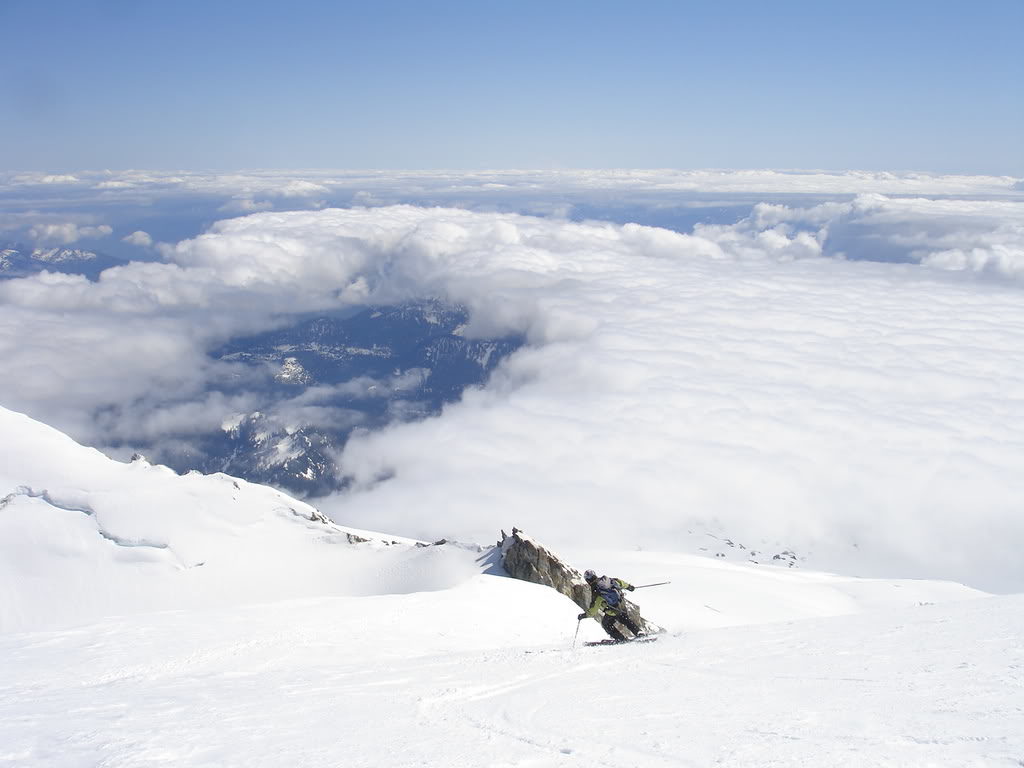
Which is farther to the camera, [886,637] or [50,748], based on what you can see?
[886,637]

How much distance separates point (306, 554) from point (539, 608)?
2344cm

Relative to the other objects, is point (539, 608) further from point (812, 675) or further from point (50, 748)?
point (50, 748)

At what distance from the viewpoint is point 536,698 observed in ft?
42.3

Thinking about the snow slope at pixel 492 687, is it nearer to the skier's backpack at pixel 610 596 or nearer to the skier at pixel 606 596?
the skier at pixel 606 596

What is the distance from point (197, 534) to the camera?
44031 millimetres

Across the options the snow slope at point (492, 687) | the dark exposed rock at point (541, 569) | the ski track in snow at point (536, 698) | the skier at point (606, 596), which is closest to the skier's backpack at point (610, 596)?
the skier at point (606, 596)

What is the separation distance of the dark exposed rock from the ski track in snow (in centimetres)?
1915

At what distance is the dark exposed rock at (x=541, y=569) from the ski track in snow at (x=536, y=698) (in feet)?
62.8

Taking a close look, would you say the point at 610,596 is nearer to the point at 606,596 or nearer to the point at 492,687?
the point at 606,596

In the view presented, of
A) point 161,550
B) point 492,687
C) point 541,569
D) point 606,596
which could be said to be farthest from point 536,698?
point 161,550

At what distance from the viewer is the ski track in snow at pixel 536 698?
923 cm

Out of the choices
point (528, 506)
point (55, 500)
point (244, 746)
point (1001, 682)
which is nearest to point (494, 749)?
point (244, 746)

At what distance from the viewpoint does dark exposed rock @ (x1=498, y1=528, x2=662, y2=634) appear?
38.8 m

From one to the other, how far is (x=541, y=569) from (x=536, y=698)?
27.1 meters
